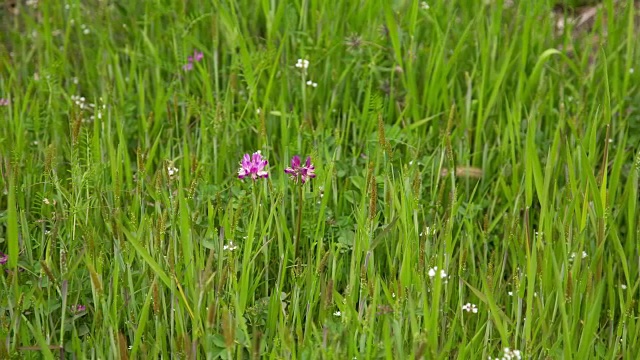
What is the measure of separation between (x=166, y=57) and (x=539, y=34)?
4.82 feet

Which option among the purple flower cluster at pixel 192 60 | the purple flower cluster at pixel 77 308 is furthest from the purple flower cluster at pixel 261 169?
the purple flower cluster at pixel 192 60

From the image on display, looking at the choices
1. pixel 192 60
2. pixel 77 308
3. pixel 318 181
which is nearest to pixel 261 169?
pixel 318 181

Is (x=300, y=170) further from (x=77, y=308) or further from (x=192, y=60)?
(x=192, y=60)

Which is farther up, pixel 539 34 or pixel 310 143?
pixel 539 34

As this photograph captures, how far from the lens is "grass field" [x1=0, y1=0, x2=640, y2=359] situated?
217 cm

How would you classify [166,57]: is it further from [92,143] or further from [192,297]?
[192,297]

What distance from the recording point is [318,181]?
261 cm

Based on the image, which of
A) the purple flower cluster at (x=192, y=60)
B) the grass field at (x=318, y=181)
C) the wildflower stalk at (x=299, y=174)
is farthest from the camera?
the purple flower cluster at (x=192, y=60)

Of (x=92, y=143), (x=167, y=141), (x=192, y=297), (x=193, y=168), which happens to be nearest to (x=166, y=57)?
(x=167, y=141)

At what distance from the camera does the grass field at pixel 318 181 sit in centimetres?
217

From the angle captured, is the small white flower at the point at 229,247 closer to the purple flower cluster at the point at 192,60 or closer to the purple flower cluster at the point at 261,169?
the purple flower cluster at the point at 261,169

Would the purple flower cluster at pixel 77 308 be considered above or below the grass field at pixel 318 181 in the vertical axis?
below

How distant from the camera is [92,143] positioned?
2703mm

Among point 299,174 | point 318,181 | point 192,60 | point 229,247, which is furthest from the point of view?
point 192,60
